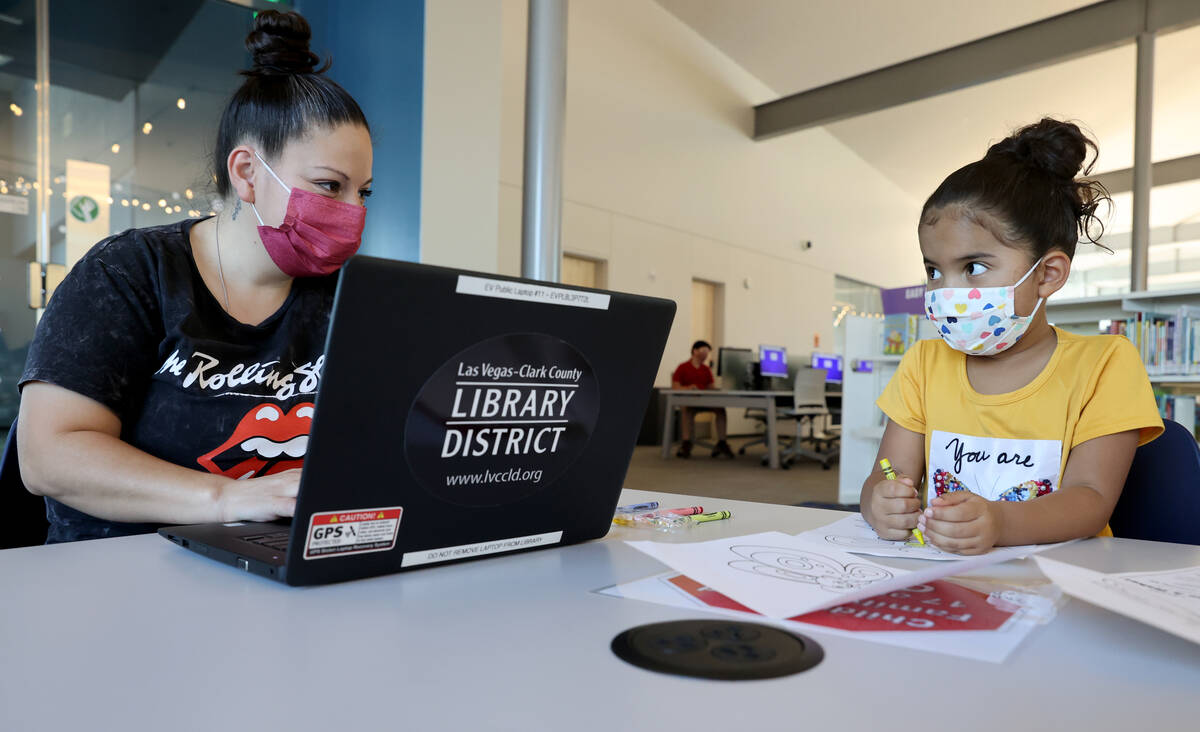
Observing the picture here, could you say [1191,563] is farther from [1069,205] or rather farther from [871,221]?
[871,221]

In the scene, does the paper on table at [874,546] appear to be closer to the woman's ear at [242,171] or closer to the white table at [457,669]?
the white table at [457,669]

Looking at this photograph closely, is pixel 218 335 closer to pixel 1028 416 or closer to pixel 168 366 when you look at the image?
pixel 168 366

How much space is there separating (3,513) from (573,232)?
7.05 m

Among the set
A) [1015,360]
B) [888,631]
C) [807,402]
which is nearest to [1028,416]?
[1015,360]

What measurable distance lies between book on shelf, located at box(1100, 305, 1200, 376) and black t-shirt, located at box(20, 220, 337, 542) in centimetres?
403

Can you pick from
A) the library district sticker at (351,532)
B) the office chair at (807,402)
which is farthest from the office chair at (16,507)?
the office chair at (807,402)

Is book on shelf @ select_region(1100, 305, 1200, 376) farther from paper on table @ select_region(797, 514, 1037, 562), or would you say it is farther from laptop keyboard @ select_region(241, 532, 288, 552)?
laptop keyboard @ select_region(241, 532, 288, 552)

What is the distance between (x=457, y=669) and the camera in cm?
44

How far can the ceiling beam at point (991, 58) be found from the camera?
6363mm

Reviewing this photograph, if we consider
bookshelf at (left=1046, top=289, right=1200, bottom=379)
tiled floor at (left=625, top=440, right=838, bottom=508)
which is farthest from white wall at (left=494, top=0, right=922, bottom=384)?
bookshelf at (left=1046, top=289, right=1200, bottom=379)

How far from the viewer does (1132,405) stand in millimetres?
1101

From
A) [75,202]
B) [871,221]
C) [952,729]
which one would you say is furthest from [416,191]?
[871,221]

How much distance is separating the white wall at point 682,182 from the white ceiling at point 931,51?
499mm

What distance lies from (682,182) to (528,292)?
883 cm
